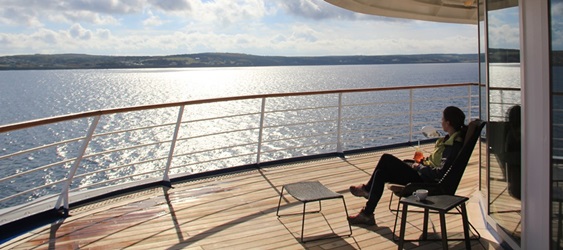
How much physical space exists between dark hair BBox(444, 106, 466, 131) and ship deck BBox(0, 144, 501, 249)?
0.65 meters

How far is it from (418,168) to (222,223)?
1363 mm

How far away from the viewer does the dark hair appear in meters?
3.44

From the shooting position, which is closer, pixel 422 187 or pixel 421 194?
pixel 421 194

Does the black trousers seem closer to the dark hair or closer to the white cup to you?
the dark hair

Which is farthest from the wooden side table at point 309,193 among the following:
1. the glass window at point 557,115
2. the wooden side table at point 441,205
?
the glass window at point 557,115

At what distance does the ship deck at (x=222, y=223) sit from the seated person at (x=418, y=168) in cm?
20

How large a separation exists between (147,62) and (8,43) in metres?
13.1

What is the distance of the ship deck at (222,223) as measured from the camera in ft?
11.0

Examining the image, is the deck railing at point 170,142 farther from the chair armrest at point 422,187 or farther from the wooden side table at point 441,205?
the wooden side table at point 441,205

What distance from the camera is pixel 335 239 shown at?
11.1 feet

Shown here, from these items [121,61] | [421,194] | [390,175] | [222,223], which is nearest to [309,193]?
[390,175]

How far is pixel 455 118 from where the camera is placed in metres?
3.45

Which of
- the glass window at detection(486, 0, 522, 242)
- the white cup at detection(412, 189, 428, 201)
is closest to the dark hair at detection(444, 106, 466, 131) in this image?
the glass window at detection(486, 0, 522, 242)

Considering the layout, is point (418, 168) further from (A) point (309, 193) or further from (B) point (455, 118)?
(A) point (309, 193)
